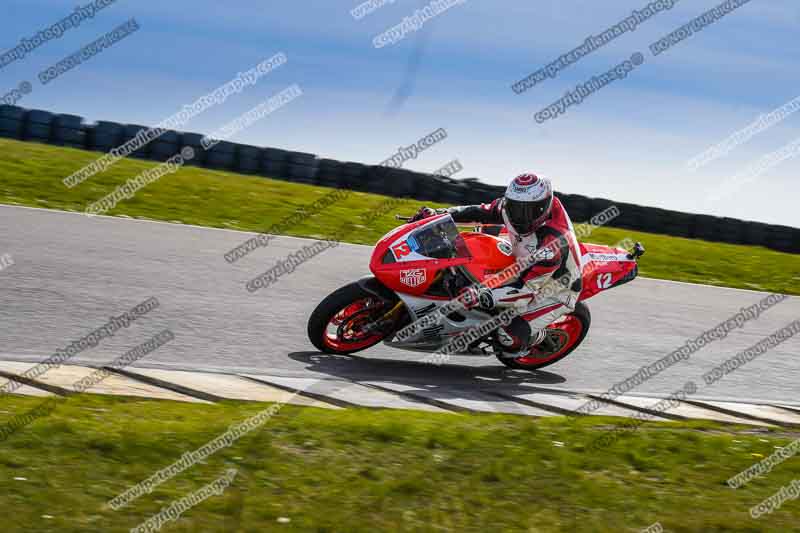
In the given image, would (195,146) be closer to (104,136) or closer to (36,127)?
(104,136)

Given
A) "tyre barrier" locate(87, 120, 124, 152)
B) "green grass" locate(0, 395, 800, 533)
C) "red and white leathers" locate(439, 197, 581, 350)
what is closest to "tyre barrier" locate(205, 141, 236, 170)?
"tyre barrier" locate(87, 120, 124, 152)

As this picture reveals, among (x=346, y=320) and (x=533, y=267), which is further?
(x=346, y=320)

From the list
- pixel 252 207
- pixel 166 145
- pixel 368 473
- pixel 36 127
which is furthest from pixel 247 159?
pixel 368 473

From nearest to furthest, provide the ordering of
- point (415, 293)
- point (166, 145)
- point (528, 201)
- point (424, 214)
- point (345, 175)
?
point (528, 201) < point (415, 293) < point (424, 214) < point (345, 175) < point (166, 145)

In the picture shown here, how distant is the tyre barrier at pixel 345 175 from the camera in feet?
60.7

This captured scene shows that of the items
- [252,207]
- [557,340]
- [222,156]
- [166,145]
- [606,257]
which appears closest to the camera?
[557,340]

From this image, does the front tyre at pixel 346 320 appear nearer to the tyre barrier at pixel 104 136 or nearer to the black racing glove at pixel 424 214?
the black racing glove at pixel 424 214

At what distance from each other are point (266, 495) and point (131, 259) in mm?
5767

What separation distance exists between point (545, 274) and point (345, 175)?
1160cm

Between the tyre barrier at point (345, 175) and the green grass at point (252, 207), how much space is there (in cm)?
61

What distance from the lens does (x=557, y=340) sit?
27.5ft

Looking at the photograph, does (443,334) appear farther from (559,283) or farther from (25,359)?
(25,359)

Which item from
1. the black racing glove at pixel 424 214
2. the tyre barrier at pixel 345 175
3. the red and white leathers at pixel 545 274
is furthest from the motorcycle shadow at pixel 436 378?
the tyre barrier at pixel 345 175

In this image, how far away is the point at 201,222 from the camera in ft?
44.6
